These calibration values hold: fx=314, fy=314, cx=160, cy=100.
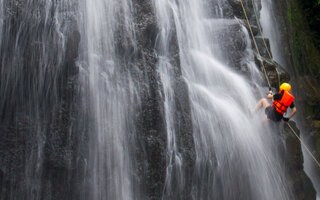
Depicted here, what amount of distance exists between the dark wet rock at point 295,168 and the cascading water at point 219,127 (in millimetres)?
314

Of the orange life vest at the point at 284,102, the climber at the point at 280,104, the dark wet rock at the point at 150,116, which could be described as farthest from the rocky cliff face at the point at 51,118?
the orange life vest at the point at 284,102

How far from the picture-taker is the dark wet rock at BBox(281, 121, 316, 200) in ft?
25.2

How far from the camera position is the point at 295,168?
781 centimetres

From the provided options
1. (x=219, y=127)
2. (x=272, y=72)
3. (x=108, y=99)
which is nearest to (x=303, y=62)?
(x=272, y=72)

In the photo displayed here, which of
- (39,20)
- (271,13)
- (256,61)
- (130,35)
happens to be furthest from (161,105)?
(271,13)

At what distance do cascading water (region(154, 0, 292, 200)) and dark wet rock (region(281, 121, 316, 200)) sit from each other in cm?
31

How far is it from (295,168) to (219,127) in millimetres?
2376

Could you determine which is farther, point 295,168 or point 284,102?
point 295,168

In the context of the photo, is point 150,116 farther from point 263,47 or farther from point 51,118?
point 263,47

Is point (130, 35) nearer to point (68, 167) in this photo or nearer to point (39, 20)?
point (39, 20)

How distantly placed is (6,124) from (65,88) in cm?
122

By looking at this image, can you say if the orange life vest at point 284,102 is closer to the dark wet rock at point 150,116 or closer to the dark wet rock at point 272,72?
the dark wet rock at point 272,72

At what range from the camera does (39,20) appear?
19.8ft

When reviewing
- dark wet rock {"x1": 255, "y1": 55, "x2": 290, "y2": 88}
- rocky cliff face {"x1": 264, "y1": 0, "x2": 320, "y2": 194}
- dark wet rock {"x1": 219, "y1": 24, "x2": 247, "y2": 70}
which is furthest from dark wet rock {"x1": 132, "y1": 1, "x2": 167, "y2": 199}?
rocky cliff face {"x1": 264, "y1": 0, "x2": 320, "y2": 194}
